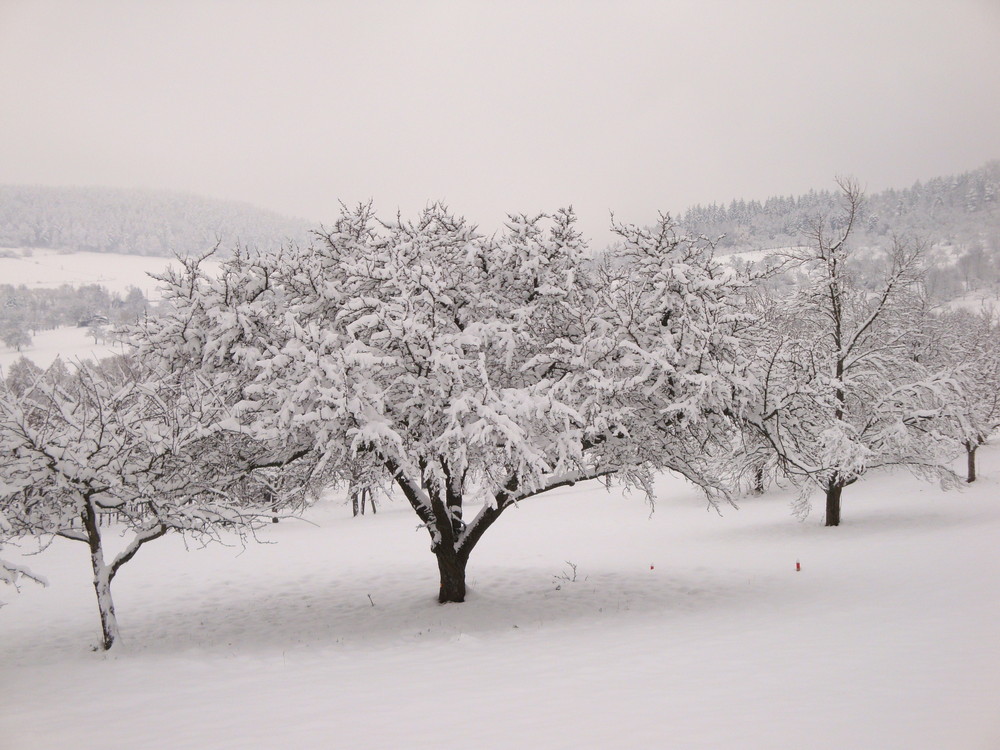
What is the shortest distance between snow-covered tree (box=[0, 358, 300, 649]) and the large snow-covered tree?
1.03m

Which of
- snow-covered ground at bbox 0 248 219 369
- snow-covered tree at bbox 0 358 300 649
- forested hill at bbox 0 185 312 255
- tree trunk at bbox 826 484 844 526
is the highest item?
forested hill at bbox 0 185 312 255

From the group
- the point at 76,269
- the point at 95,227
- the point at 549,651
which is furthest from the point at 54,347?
the point at 95,227

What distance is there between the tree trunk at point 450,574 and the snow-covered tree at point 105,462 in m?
3.99

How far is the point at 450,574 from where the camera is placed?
12.2m

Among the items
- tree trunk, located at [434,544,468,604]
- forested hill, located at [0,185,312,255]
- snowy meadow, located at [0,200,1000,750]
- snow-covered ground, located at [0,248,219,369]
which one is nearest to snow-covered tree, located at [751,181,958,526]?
snowy meadow, located at [0,200,1000,750]

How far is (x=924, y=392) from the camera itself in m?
17.8

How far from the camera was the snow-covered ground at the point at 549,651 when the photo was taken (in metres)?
5.50

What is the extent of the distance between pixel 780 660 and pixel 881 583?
20.3 ft

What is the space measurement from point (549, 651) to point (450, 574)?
400 cm

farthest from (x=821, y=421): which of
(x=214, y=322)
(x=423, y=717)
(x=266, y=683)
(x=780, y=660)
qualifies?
(x=214, y=322)

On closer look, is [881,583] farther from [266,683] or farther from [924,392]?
[266,683]

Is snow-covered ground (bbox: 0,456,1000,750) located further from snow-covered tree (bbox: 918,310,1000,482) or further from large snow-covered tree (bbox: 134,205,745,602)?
snow-covered tree (bbox: 918,310,1000,482)

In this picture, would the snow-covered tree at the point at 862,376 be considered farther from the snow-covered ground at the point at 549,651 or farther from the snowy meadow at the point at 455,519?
the snow-covered ground at the point at 549,651

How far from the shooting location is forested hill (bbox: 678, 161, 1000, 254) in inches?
4077
